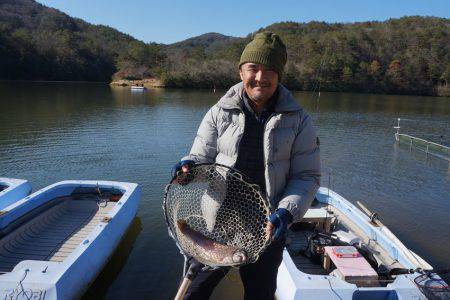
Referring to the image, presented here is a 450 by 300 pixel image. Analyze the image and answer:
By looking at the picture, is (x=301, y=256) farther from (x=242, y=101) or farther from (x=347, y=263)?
(x=242, y=101)

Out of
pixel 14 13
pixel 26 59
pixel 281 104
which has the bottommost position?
pixel 281 104

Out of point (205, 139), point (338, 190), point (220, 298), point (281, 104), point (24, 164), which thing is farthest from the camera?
point (24, 164)

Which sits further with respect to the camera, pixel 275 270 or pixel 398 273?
pixel 398 273

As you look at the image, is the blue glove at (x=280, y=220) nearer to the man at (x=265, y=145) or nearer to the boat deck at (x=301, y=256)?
the man at (x=265, y=145)

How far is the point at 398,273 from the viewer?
187 inches

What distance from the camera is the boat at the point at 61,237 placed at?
13.4 ft

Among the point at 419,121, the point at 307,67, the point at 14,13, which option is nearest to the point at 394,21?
the point at 307,67

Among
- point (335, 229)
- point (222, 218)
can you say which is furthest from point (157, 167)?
point (222, 218)

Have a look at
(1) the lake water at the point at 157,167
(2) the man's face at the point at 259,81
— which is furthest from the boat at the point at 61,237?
(2) the man's face at the point at 259,81

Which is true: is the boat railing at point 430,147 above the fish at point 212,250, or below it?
below

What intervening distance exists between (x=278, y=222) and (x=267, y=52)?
3.17 ft

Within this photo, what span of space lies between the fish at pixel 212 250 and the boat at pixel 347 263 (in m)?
2.19

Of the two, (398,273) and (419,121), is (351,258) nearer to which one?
(398,273)

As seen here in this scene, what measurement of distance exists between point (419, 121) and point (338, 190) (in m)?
19.8
